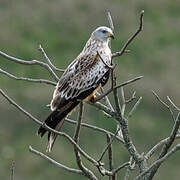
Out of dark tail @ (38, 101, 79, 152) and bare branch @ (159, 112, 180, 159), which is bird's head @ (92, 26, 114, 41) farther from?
bare branch @ (159, 112, 180, 159)

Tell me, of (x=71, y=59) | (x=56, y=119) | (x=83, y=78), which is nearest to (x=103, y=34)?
(x=83, y=78)

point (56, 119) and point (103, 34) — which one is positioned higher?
point (103, 34)

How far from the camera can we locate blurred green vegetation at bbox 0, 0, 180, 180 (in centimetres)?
1132

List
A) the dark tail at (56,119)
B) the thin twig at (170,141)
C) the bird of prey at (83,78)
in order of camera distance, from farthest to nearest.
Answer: the bird of prey at (83,78)
the dark tail at (56,119)
the thin twig at (170,141)

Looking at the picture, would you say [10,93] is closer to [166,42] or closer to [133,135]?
[133,135]

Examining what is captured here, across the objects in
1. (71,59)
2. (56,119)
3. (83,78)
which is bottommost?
(56,119)

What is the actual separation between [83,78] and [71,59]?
7792 millimetres

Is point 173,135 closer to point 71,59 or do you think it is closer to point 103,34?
point 103,34

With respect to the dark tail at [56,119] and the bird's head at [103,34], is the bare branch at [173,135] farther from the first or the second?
the bird's head at [103,34]

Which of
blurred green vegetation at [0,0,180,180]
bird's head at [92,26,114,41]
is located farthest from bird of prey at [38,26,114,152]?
blurred green vegetation at [0,0,180,180]

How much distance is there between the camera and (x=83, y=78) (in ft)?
19.9

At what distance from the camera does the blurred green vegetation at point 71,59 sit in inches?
446

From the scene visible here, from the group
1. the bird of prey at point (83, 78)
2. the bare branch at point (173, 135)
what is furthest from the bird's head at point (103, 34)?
the bare branch at point (173, 135)

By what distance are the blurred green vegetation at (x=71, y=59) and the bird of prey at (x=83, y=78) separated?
4.78 metres
